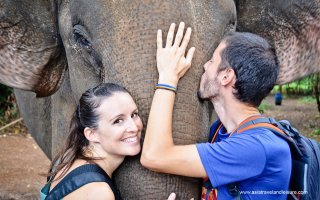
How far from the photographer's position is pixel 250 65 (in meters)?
2.13

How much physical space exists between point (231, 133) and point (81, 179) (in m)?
0.64

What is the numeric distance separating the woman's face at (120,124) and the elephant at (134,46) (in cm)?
7

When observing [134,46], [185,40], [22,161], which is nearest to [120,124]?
[134,46]

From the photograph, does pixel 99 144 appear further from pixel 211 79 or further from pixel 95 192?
pixel 211 79

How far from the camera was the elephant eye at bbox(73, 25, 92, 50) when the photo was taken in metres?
2.72

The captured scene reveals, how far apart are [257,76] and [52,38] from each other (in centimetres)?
152

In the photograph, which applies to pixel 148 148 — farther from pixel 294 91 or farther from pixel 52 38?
pixel 294 91

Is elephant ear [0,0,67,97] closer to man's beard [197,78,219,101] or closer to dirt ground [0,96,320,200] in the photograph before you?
man's beard [197,78,219,101]

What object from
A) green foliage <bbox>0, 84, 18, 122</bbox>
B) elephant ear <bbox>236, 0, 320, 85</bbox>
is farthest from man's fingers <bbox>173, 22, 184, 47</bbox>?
green foliage <bbox>0, 84, 18, 122</bbox>

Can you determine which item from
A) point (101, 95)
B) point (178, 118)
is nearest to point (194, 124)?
point (178, 118)

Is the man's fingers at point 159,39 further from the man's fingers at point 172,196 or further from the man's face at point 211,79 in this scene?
the man's fingers at point 172,196

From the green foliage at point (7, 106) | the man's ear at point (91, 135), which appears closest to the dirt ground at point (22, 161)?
the green foliage at point (7, 106)

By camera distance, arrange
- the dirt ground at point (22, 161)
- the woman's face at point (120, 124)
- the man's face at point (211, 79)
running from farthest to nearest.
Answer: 1. the dirt ground at point (22, 161)
2. the man's face at point (211, 79)
3. the woman's face at point (120, 124)

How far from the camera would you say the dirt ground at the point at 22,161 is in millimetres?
7117
